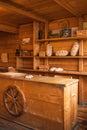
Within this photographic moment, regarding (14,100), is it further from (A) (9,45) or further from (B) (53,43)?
(A) (9,45)

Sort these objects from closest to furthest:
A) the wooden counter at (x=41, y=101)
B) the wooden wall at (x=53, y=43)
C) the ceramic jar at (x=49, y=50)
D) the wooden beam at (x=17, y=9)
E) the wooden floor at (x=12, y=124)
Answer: the wooden counter at (x=41, y=101), the wooden floor at (x=12, y=124), the wooden beam at (x=17, y=9), the wooden wall at (x=53, y=43), the ceramic jar at (x=49, y=50)

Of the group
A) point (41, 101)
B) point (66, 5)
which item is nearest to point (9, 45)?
point (66, 5)

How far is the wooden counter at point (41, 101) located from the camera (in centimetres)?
225

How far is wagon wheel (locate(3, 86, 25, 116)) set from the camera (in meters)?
2.65

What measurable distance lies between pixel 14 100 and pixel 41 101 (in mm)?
569

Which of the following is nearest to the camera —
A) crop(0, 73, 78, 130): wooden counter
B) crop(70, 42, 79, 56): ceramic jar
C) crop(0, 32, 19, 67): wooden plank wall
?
crop(0, 73, 78, 130): wooden counter

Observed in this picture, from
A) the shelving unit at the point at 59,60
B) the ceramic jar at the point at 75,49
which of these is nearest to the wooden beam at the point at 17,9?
the shelving unit at the point at 59,60

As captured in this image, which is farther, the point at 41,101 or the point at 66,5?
the point at 66,5

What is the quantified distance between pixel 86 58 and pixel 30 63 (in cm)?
185

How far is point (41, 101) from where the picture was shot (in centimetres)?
243

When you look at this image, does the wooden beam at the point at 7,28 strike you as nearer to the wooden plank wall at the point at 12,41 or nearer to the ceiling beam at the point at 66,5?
the wooden plank wall at the point at 12,41

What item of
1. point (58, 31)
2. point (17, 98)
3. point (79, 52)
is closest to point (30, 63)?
point (58, 31)

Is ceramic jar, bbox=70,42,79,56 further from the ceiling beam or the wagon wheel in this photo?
the wagon wheel

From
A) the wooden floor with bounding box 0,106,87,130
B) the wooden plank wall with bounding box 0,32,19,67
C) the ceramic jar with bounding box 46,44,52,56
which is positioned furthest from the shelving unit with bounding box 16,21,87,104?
the wooden floor with bounding box 0,106,87,130
